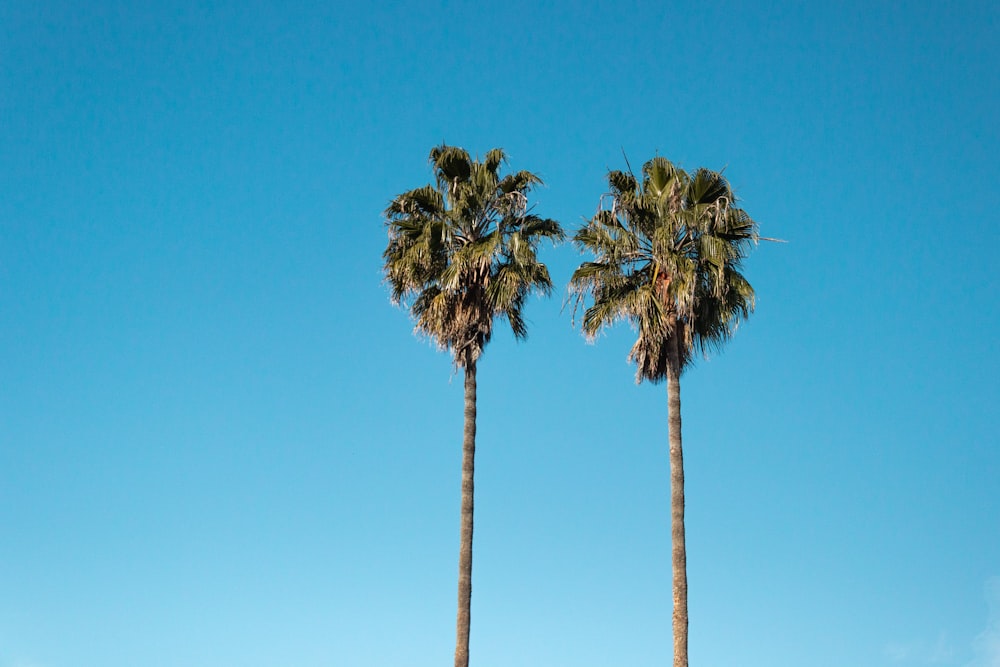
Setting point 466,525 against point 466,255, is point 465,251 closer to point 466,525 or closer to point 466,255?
point 466,255

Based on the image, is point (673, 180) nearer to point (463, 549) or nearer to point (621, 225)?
point (621, 225)

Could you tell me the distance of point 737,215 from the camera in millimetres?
39688

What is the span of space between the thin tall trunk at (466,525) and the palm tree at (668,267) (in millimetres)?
3842

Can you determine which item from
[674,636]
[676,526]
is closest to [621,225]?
[676,526]

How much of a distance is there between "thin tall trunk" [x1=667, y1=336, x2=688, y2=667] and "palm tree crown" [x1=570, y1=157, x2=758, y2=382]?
78cm

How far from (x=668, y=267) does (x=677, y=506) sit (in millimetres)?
6883

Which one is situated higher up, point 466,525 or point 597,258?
point 597,258

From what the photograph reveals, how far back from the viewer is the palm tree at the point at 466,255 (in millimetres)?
39594

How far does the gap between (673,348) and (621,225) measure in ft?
13.6

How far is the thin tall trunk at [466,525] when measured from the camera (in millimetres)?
36281

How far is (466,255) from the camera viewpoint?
39.6 metres

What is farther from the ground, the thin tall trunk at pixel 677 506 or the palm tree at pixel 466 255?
the palm tree at pixel 466 255

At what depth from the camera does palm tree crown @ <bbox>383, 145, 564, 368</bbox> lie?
130ft

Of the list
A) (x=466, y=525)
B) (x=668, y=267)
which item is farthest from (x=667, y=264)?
(x=466, y=525)
